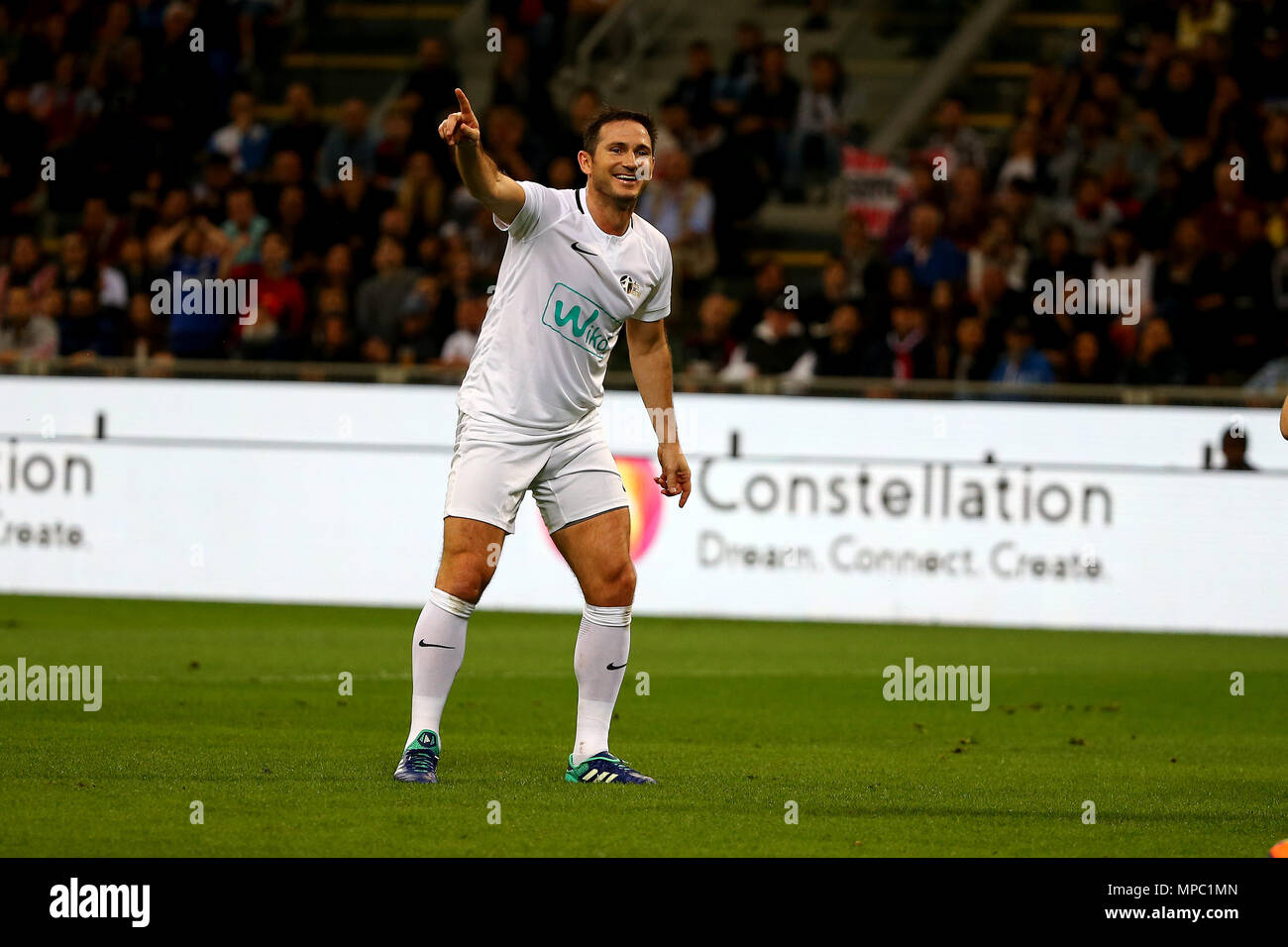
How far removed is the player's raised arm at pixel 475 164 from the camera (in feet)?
22.6

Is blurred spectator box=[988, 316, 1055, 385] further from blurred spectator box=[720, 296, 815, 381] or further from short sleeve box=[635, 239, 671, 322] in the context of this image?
short sleeve box=[635, 239, 671, 322]

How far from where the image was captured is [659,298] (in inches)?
312

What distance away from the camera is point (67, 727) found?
353 inches

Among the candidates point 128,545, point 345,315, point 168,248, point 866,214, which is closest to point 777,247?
point 866,214

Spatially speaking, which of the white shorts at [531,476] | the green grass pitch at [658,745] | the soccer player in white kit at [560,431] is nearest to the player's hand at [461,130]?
the soccer player in white kit at [560,431]

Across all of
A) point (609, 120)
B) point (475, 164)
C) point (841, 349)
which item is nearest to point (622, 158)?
point (609, 120)

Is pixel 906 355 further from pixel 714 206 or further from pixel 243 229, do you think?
pixel 243 229

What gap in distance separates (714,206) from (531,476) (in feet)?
37.4

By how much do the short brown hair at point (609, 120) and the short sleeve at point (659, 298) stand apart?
45 centimetres

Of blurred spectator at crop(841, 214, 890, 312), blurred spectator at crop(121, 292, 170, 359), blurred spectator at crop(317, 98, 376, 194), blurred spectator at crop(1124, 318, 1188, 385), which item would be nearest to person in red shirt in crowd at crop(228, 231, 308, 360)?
blurred spectator at crop(121, 292, 170, 359)

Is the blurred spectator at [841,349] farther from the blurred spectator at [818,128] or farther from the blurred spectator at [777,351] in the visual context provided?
the blurred spectator at [818,128]

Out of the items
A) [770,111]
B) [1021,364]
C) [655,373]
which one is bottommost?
[655,373]

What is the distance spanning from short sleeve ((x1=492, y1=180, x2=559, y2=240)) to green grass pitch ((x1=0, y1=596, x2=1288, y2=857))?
205 cm
